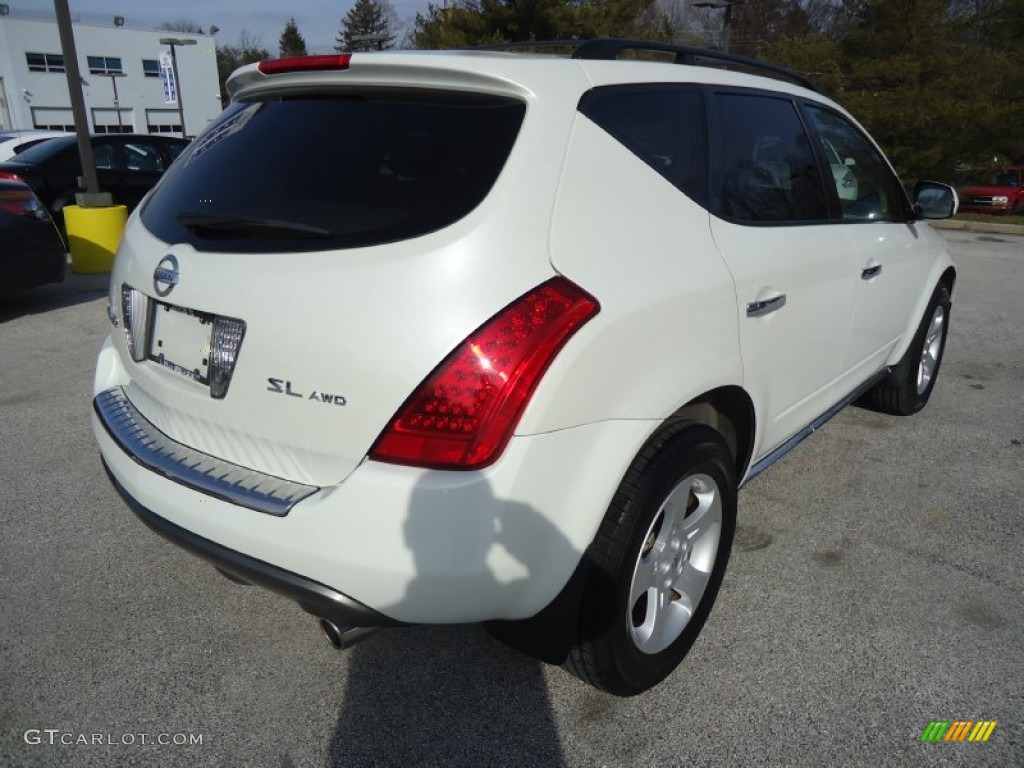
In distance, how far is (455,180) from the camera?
69.9 inches

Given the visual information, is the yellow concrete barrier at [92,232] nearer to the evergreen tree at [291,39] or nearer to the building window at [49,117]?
the building window at [49,117]

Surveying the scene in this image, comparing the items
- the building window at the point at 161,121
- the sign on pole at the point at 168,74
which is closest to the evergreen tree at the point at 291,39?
the building window at the point at 161,121

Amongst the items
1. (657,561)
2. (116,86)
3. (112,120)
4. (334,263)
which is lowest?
(112,120)

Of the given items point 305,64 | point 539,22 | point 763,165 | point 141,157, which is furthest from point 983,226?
point 305,64

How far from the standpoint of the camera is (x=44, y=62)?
42.7m

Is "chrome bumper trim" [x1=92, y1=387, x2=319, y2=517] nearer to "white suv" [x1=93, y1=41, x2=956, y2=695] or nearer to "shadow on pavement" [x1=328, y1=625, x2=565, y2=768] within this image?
"white suv" [x1=93, y1=41, x2=956, y2=695]

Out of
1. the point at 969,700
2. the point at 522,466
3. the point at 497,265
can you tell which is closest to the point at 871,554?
the point at 969,700

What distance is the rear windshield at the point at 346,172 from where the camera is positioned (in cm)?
177

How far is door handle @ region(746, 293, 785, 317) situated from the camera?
7.57 feet

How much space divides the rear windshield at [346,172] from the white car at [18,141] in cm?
1043

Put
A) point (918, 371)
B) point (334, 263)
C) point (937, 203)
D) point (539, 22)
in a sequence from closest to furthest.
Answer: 1. point (334, 263)
2. point (937, 203)
3. point (918, 371)
4. point (539, 22)

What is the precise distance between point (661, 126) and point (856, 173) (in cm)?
170

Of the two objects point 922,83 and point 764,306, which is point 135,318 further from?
Answer: point 922,83

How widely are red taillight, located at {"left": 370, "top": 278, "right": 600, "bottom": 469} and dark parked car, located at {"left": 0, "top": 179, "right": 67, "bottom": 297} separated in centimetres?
617
